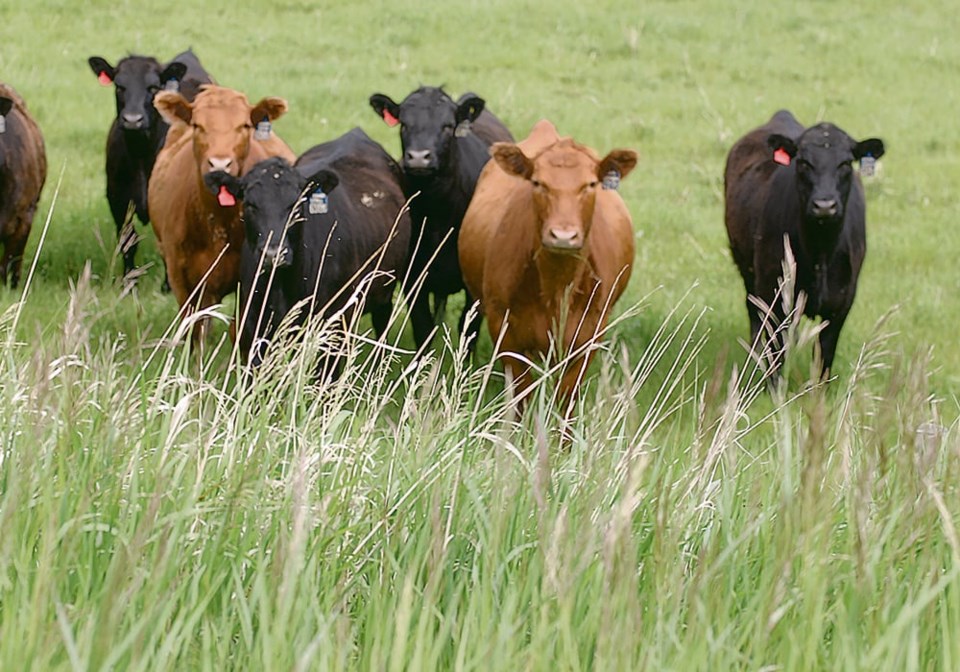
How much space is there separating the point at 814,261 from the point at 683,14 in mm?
9720

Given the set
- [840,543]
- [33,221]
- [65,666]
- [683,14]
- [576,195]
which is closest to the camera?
[65,666]

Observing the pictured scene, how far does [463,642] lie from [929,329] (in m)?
6.60

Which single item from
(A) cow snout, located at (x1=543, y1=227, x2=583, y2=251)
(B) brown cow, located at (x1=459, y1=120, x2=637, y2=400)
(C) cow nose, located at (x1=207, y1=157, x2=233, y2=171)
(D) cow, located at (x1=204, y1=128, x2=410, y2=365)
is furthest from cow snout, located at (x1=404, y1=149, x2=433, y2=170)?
(A) cow snout, located at (x1=543, y1=227, x2=583, y2=251)

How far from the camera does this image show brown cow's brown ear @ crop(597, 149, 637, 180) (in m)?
7.02

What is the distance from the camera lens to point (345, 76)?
47.6 feet

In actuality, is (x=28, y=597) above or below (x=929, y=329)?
above

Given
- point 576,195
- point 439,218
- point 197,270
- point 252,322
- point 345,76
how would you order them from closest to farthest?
point 576,195
point 252,322
point 197,270
point 439,218
point 345,76

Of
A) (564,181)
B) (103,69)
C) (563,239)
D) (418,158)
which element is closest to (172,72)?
(103,69)

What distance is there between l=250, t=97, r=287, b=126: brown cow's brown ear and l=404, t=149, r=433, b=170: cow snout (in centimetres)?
77

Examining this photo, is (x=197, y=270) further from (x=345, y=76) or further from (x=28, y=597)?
(x=345, y=76)

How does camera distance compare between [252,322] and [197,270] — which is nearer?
[252,322]

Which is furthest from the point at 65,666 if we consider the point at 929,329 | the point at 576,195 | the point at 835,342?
the point at 929,329

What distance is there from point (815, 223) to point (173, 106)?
11.9ft

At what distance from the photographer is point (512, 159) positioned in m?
7.02
